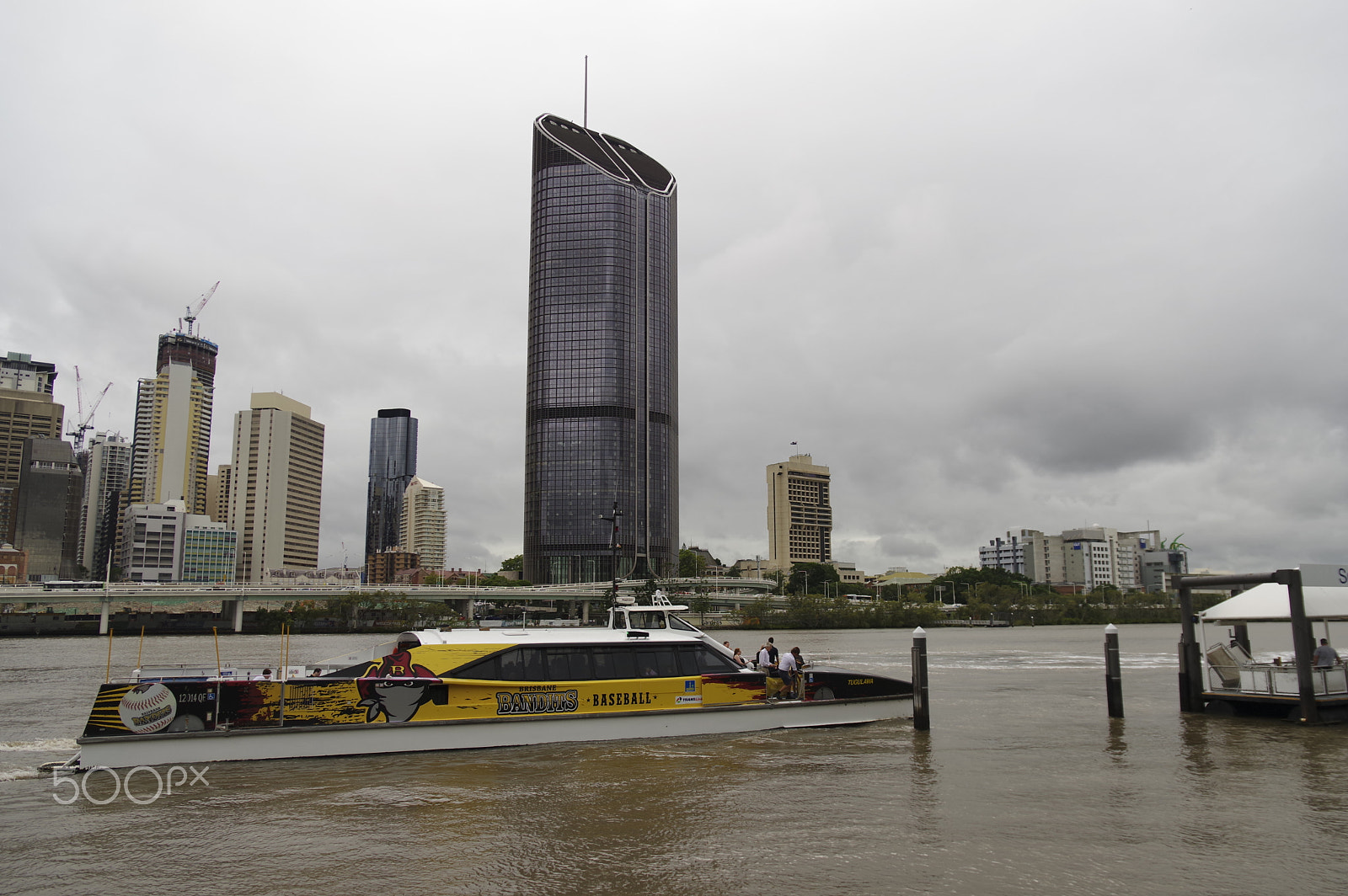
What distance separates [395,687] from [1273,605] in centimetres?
1946

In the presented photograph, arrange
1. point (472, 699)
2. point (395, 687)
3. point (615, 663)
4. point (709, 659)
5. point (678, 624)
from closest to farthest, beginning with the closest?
1. point (395, 687)
2. point (472, 699)
3. point (615, 663)
4. point (709, 659)
5. point (678, 624)

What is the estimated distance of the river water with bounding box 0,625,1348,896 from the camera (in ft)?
35.0

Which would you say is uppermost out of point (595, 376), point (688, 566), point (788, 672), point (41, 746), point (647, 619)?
point (595, 376)

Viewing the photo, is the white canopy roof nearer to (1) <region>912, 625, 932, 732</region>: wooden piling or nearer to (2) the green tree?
(1) <region>912, 625, 932, 732</region>: wooden piling

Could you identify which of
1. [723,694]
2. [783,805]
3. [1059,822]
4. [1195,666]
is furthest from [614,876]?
[1195,666]

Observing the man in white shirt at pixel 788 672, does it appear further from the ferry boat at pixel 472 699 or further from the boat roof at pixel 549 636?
the boat roof at pixel 549 636

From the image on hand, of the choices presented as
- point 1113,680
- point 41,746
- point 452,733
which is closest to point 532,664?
point 452,733

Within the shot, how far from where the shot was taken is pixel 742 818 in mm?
13359

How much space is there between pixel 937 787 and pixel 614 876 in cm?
696

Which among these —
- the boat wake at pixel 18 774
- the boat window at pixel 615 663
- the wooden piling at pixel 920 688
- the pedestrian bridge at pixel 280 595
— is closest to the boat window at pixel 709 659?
the boat window at pixel 615 663

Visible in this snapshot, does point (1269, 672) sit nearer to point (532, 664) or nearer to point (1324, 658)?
point (1324, 658)

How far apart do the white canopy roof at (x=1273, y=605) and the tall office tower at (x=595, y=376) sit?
145 metres

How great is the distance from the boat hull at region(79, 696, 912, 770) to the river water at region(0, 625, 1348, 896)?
0.29 m

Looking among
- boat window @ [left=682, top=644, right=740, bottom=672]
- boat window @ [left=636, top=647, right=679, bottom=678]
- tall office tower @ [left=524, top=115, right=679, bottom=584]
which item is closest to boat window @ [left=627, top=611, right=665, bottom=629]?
boat window @ [left=682, top=644, right=740, bottom=672]
